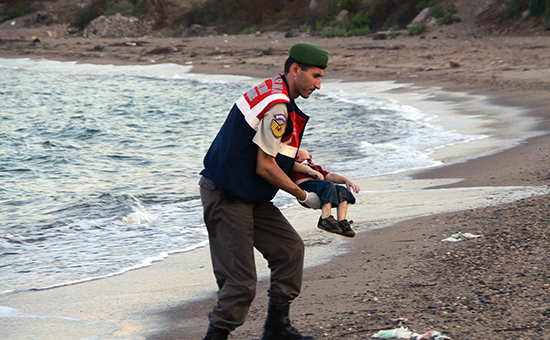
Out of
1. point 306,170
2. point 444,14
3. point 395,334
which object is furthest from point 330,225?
point 444,14

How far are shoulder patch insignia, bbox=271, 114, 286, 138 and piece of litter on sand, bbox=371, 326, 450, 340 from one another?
4.14 feet

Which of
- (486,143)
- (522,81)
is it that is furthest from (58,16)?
(486,143)

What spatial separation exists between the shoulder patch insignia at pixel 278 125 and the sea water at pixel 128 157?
299cm

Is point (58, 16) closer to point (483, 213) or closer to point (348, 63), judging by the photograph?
point (348, 63)

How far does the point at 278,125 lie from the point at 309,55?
0.43m

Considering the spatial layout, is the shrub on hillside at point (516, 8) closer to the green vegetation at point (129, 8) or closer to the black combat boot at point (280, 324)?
the black combat boot at point (280, 324)

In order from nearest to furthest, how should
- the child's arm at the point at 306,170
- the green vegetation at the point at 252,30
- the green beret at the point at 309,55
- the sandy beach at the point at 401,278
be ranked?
1. the green beret at the point at 309,55
2. the child's arm at the point at 306,170
3. the sandy beach at the point at 401,278
4. the green vegetation at the point at 252,30

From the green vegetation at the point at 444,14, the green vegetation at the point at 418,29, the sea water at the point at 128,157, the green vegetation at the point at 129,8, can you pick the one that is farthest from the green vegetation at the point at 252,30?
the green vegetation at the point at 129,8

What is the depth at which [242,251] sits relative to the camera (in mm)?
3254

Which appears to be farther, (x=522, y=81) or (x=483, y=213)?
(x=522, y=81)

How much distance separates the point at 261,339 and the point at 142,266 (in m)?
2.27

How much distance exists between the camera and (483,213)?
5648mm

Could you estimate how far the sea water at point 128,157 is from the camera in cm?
622

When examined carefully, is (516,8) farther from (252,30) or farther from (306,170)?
(306,170)
